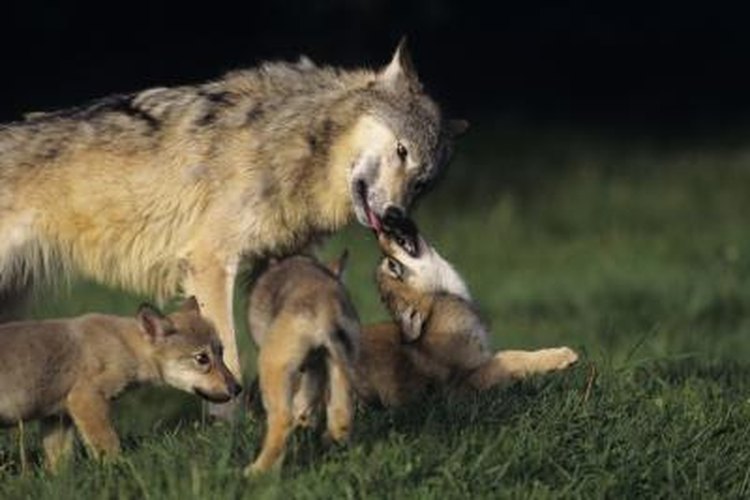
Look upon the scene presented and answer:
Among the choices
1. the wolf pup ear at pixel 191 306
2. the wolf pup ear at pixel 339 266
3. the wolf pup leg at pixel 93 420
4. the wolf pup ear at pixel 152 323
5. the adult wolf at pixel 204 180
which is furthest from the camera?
the adult wolf at pixel 204 180

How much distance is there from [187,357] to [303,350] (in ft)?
3.30

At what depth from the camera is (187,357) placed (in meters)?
7.52

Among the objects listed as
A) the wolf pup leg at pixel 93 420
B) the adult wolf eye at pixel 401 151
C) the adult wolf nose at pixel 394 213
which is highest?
the adult wolf eye at pixel 401 151

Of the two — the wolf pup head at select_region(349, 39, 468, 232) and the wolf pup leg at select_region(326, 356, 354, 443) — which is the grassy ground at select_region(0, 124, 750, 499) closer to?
the wolf pup leg at select_region(326, 356, 354, 443)

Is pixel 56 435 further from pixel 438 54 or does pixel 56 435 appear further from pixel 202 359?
pixel 438 54

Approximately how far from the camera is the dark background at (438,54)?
25.0 metres

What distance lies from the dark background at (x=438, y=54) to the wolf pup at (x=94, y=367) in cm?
1587

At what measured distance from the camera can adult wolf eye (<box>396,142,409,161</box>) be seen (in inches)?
352

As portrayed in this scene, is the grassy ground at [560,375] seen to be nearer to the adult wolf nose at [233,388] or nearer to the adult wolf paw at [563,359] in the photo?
the adult wolf paw at [563,359]

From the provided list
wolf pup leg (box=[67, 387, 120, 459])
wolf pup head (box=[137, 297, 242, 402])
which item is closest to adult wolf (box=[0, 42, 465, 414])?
wolf pup head (box=[137, 297, 242, 402])

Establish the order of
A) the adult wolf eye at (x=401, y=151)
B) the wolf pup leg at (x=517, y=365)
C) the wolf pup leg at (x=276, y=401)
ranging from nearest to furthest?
the wolf pup leg at (x=276, y=401) < the wolf pup leg at (x=517, y=365) < the adult wolf eye at (x=401, y=151)

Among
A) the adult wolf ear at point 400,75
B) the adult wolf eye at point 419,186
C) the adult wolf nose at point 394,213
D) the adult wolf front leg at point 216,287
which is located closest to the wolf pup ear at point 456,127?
the adult wolf ear at point 400,75

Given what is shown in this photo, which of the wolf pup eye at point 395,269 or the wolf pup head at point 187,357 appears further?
the wolf pup eye at point 395,269

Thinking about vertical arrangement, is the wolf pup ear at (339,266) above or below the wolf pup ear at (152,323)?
above
